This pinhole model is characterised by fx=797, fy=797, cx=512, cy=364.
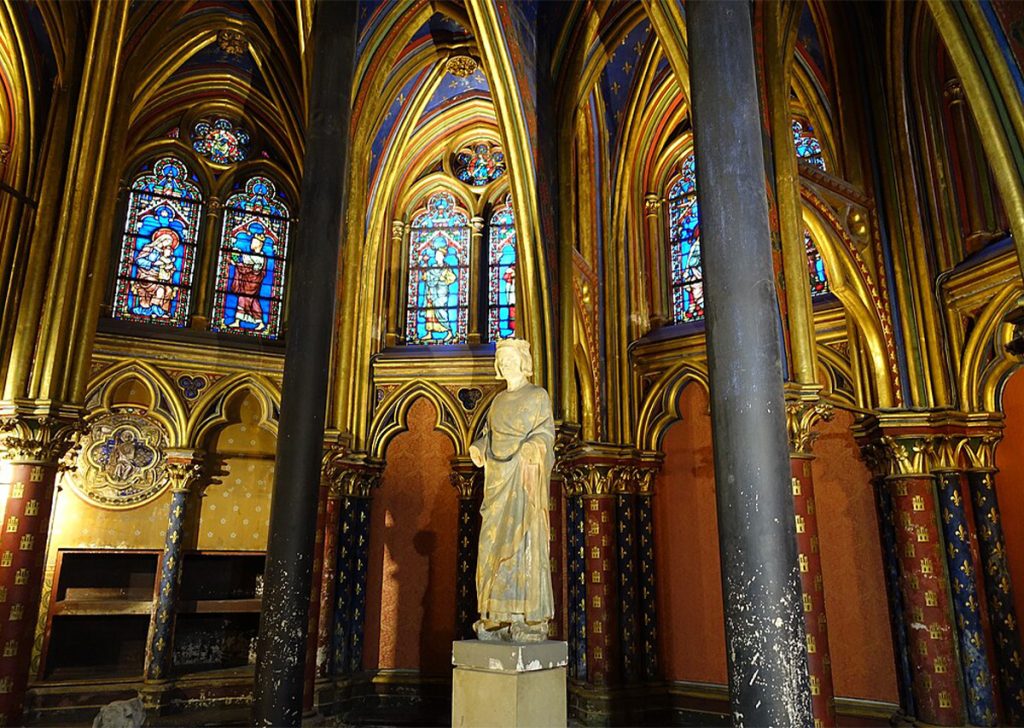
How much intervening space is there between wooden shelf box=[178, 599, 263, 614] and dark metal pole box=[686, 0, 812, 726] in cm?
1062

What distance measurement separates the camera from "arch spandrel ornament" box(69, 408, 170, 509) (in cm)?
1263

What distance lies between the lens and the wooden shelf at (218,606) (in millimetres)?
12680

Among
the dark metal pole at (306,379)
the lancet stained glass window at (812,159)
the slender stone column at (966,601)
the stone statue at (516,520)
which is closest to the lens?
the stone statue at (516,520)

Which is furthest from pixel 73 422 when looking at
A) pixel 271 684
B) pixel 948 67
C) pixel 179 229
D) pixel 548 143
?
pixel 948 67

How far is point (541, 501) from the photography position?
5.20 m

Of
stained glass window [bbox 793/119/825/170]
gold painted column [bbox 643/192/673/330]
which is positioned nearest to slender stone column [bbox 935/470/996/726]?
gold painted column [bbox 643/192/673/330]

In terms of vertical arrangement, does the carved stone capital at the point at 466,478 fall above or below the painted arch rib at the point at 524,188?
below

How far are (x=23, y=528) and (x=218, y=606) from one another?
5009mm

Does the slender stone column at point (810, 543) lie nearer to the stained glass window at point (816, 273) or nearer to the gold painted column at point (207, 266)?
the stained glass window at point (816, 273)

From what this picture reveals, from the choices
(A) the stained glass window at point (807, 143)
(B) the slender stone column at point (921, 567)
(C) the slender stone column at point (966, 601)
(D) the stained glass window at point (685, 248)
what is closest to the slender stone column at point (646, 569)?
(D) the stained glass window at point (685, 248)

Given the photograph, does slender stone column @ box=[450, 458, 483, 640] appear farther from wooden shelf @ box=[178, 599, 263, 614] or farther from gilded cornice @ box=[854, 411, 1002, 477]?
gilded cornice @ box=[854, 411, 1002, 477]

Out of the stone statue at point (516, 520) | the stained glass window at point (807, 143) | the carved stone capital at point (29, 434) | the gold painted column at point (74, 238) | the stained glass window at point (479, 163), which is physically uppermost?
the stained glass window at point (479, 163)

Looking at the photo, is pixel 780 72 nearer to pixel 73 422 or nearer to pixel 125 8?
pixel 125 8

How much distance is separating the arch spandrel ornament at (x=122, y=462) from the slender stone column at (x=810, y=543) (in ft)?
32.2
